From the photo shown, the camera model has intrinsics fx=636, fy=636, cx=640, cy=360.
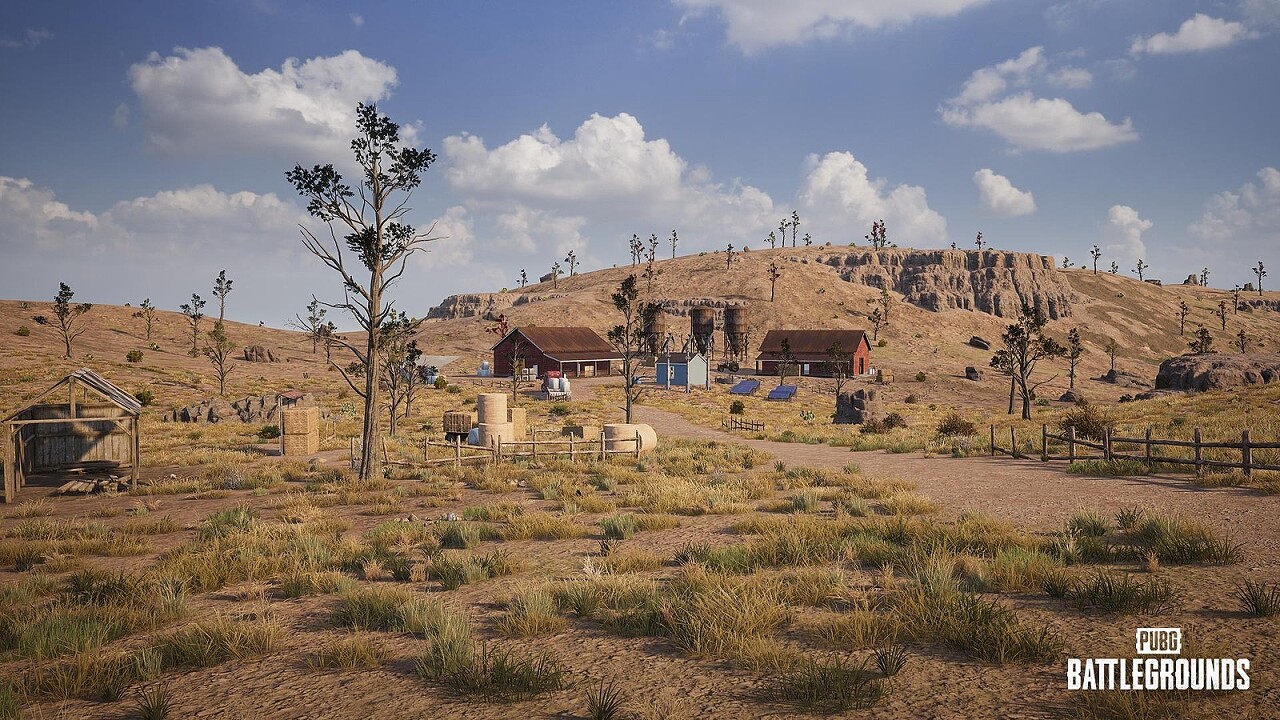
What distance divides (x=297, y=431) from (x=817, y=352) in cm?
7055

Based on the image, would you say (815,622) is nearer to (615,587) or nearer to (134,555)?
(615,587)

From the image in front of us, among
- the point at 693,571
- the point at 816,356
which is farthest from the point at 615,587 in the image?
the point at 816,356

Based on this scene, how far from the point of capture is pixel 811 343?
3494 inches

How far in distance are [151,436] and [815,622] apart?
128ft

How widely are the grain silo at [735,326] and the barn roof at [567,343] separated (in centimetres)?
2017

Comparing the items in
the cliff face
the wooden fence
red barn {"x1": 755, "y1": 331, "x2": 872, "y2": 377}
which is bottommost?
the wooden fence

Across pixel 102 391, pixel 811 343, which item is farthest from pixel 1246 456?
pixel 811 343

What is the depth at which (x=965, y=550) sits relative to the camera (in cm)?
1095

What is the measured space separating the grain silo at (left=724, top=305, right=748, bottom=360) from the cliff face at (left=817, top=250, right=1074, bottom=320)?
84.0 m

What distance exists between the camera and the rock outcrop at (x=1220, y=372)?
6075 centimetres

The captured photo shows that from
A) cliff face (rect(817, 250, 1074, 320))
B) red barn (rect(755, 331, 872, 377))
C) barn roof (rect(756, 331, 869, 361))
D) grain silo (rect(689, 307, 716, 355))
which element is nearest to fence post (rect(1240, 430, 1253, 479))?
red barn (rect(755, 331, 872, 377))

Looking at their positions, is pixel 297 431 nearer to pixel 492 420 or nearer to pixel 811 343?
pixel 492 420

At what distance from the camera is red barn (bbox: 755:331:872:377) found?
8444cm

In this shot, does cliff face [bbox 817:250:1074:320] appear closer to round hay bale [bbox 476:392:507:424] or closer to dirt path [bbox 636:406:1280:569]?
dirt path [bbox 636:406:1280:569]
